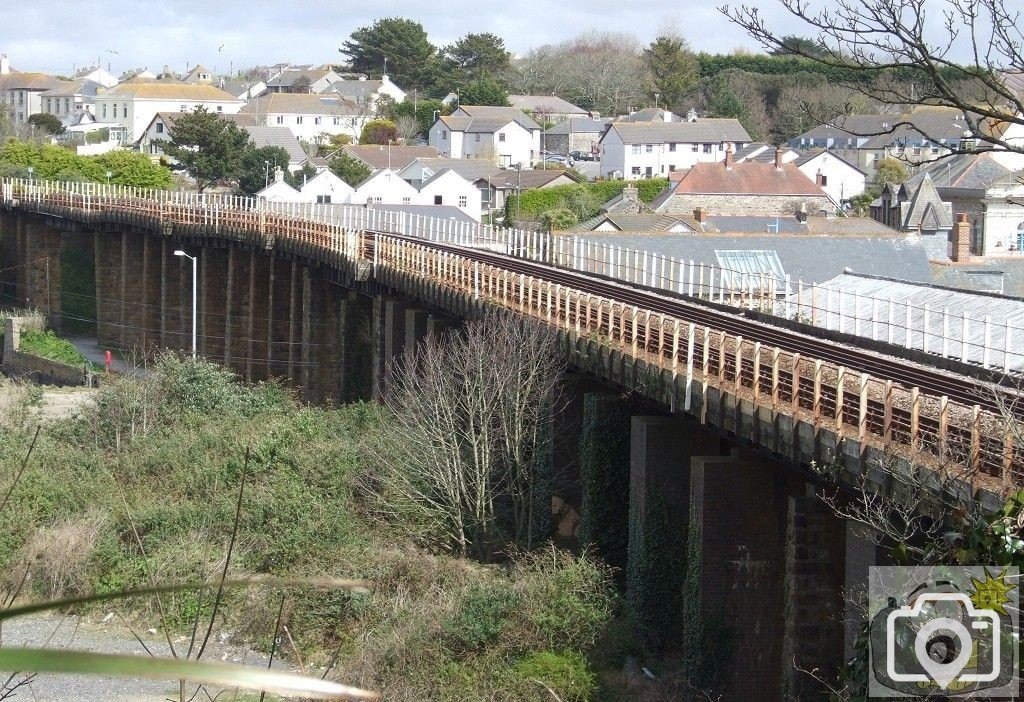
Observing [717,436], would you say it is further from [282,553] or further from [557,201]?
[557,201]

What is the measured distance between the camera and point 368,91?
147m

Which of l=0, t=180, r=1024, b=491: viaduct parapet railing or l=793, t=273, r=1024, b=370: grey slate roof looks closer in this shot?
l=0, t=180, r=1024, b=491: viaduct parapet railing

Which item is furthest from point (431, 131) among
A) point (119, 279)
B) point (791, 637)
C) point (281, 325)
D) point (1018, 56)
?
point (1018, 56)

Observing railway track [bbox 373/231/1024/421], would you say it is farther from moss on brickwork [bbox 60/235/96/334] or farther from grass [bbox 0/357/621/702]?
moss on brickwork [bbox 60/235/96/334]

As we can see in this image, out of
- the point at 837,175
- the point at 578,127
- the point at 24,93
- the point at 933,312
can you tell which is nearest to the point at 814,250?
the point at 933,312

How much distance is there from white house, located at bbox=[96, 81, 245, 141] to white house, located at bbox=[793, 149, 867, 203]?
60.9m

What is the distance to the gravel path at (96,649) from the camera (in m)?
23.9

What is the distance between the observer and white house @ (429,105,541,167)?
119688mm

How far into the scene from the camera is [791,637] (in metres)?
21.3

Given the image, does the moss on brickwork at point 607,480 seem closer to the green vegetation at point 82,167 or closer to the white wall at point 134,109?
the green vegetation at point 82,167

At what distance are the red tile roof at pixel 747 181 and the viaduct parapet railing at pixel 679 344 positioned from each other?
23.6 m

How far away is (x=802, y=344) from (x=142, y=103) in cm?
12169

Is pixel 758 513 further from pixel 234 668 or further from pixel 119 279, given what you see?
pixel 119 279
